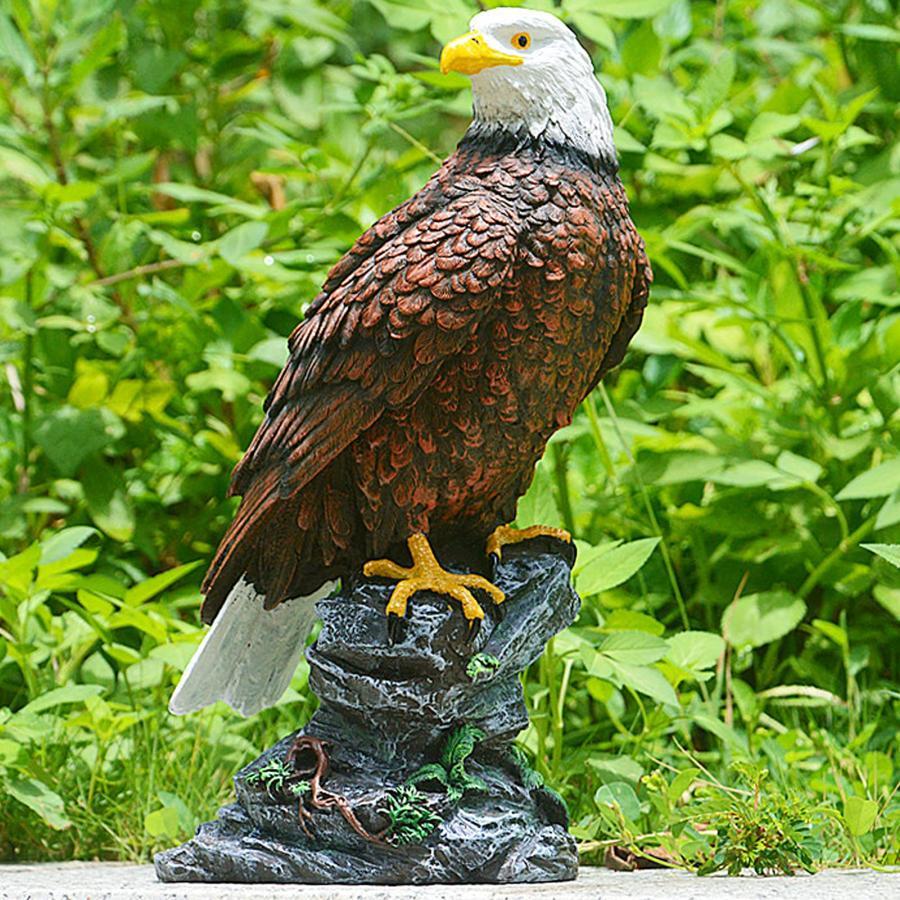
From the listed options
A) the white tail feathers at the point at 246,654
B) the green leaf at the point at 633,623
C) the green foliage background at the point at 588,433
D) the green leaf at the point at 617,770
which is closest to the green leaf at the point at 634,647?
the green foliage background at the point at 588,433

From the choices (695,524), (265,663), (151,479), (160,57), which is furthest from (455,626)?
(160,57)

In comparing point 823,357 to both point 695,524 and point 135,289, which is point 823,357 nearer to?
point 695,524

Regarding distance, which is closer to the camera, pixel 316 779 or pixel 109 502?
pixel 316 779

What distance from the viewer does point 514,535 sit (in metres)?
1.87

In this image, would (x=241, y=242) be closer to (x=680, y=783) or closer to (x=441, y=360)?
(x=441, y=360)

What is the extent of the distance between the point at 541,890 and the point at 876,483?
3.72 ft

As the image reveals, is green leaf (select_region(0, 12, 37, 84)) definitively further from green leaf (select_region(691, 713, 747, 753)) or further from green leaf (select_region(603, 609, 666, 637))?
green leaf (select_region(691, 713, 747, 753))

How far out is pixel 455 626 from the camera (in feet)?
5.50

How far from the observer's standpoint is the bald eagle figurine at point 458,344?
161 cm

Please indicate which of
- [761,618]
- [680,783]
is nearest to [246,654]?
[680,783]

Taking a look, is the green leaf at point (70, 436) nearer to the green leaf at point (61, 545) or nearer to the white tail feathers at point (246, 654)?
the green leaf at point (61, 545)

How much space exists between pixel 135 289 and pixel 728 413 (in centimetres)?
133

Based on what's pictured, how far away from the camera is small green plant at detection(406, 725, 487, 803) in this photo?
5.44 ft

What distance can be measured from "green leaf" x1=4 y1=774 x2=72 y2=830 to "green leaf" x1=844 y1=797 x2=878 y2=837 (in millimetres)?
1092
